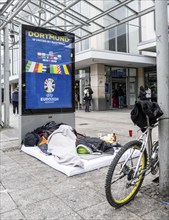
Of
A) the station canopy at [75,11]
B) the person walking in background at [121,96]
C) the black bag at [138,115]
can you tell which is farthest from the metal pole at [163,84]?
the person walking in background at [121,96]

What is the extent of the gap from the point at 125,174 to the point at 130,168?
94 mm

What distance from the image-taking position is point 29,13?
8234mm

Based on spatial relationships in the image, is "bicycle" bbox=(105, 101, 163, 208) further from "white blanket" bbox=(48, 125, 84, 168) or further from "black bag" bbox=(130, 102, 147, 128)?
"white blanket" bbox=(48, 125, 84, 168)

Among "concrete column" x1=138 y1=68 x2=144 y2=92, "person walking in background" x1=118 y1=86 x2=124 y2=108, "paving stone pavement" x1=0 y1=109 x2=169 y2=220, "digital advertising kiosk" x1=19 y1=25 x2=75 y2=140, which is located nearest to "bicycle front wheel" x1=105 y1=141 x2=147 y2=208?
"paving stone pavement" x1=0 y1=109 x2=169 y2=220

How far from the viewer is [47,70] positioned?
5844 millimetres

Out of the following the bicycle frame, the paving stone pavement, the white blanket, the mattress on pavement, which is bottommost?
the paving stone pavement

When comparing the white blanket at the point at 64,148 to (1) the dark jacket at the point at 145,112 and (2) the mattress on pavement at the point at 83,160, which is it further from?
(1) the dark jacket at the point at 145,112

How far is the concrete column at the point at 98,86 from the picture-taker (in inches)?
658

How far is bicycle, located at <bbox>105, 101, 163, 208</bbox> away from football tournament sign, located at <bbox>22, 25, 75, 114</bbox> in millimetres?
3387

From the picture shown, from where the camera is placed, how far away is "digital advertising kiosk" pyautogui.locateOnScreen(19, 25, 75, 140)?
5.54 meters

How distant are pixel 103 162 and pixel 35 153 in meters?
1.47

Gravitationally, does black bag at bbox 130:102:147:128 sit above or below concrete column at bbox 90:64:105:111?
below

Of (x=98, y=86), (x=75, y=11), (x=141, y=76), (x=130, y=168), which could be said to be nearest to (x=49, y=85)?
(x=75, y=11)

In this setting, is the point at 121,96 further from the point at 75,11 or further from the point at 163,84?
the point at 163,84
